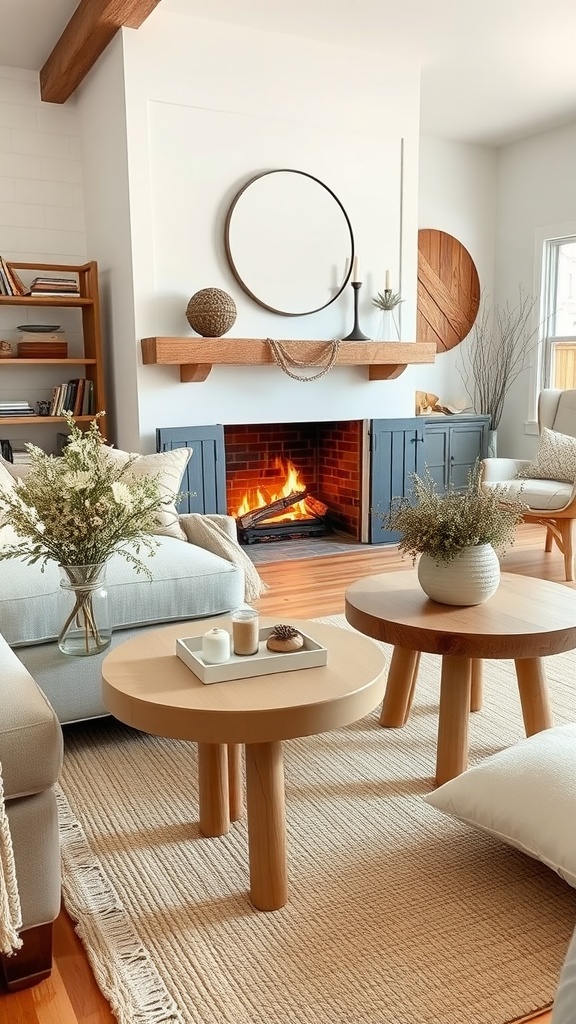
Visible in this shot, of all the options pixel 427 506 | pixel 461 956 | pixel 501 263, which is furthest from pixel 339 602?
pixel 501 263

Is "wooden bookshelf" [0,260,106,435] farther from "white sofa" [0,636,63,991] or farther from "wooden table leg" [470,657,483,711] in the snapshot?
"white sofa" [0,636,63,991]

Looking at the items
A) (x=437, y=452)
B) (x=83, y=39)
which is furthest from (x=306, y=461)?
(x=83, y=39)

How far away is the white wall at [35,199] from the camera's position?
15.8 ft

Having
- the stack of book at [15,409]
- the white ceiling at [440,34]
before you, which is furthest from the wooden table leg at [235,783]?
the white ceiling at [440,34]

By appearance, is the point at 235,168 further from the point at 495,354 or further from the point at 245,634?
the point at 245,634

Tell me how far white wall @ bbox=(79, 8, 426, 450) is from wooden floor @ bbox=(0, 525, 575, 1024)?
921mm

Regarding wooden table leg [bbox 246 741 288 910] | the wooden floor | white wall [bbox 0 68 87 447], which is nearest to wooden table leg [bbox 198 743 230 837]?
wooden table leg [bbox 246 741 288 910]

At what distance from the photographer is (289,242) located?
15.3 ft

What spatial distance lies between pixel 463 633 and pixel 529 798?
0.43 metres

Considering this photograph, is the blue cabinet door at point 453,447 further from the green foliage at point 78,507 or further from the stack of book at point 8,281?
the green foliage at point 78,507

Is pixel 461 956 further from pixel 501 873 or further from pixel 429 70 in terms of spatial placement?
pixel 429 70

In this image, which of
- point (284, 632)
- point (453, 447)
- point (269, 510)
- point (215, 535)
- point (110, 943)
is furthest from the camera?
point (453, 447)

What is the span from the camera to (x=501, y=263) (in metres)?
6.53

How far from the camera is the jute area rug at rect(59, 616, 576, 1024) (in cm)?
144
